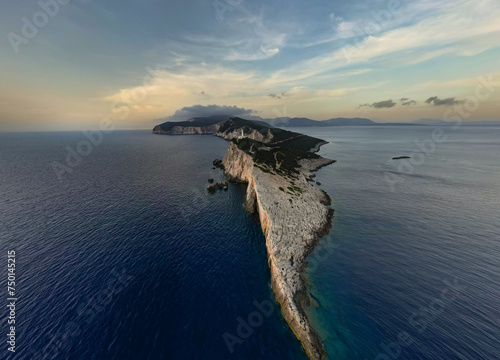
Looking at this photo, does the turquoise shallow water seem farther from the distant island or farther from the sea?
the distant island

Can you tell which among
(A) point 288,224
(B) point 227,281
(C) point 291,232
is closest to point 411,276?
(C) point 291,232

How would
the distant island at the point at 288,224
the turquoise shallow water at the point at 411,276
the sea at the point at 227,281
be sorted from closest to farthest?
1. the sea at the point at 227,281
2. the turquoise shallow water at the point at 411,276
3. the distant island at the point at 288,224

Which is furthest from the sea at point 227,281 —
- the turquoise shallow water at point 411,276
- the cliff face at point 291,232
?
the cliff face at point 291,232

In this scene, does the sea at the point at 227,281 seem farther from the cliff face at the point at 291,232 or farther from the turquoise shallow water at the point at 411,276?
the cliff face at the point at 291,232

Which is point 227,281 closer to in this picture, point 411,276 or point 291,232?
point 291,232

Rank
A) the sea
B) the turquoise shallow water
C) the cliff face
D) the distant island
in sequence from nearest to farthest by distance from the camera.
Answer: the sea, the turquoise shallow water, the cliff face, the distant island

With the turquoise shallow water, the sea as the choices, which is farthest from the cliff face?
the turquoise shallow water

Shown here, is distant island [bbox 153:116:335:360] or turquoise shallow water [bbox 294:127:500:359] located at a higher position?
distant island [bbox 153:116:335:360]
